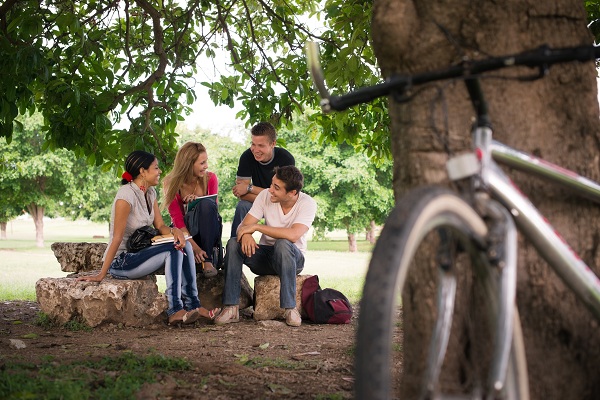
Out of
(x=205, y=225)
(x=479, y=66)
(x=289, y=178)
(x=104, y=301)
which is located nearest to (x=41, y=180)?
(x=205, y=225)

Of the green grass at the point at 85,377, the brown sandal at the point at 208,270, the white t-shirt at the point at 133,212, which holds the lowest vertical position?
the green grass at the point at 85,377

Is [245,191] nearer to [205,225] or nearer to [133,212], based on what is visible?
[205,225]

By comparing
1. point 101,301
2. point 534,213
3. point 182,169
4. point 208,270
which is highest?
point 182,169

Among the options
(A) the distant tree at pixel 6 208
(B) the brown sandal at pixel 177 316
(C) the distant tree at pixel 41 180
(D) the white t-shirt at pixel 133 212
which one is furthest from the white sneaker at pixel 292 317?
(A) the distant tree at pixel 6 208

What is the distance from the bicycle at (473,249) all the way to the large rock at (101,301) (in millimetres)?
4877

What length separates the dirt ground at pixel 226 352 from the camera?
3.86m

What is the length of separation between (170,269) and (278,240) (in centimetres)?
108

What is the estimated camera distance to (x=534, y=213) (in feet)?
6.84

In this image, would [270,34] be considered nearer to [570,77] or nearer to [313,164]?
[570,77]

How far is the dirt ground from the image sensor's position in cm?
386

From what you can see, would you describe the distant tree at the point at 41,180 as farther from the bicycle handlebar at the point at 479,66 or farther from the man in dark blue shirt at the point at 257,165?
the bicycle handlebar at the point at 479,66

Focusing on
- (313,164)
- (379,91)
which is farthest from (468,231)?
(313,164)

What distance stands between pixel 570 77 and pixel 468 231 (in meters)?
1.29

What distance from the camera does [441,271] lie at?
6.15 ft
